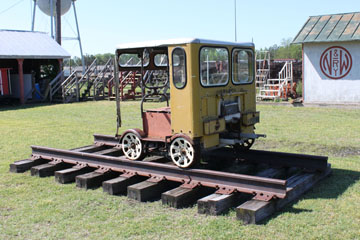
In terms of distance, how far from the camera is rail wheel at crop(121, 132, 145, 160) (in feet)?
25.8

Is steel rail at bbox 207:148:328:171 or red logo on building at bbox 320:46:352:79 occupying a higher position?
red logo on building at bbox 320:46:352:79

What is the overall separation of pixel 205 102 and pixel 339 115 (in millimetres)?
10193

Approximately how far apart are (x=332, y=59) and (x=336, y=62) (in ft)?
0.75

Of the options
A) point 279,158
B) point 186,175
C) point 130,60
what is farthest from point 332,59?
point 186,175

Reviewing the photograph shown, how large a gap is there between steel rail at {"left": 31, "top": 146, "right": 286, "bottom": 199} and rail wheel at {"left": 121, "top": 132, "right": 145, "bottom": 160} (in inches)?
15.3

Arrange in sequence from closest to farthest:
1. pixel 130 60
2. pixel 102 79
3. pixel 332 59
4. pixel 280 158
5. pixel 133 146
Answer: pixel 280 158
pixel 133 146
pixel 130 60
pixel 332 59
pixel 102 79

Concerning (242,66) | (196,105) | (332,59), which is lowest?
(196,105)

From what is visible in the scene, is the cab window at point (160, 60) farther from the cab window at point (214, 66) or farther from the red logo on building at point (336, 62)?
the red logo on building at point (336, 62)

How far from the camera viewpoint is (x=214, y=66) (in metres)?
7.13

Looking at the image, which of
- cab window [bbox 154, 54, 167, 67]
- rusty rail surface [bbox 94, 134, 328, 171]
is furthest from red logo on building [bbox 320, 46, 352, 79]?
cab window [bbox 154, 54, 167, 67]

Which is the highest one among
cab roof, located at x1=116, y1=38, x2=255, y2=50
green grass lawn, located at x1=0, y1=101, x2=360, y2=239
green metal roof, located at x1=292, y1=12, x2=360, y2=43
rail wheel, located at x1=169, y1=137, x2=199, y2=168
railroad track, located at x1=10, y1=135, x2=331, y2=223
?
green metal roof, located at x1=292, y1=12, x2=360, y2=43

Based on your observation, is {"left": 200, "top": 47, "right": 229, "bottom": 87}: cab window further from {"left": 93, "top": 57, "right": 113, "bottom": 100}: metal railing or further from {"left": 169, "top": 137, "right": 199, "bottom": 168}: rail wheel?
{"left": 93, "top": 57, "right": 113, "bottom": 100}: metal railing

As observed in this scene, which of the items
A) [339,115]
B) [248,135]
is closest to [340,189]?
[248,135]

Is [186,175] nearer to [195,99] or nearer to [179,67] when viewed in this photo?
[195,99]
